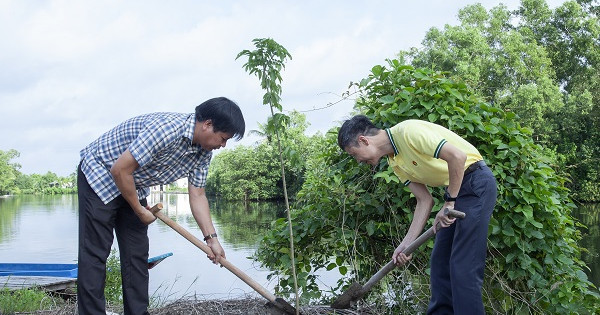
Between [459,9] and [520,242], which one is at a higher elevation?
[459,9]

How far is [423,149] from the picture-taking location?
2.99m

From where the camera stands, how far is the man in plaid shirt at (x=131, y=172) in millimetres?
3162

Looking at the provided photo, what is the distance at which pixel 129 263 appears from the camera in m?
3.59

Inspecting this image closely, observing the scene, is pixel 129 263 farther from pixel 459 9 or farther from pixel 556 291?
pixel 459 9

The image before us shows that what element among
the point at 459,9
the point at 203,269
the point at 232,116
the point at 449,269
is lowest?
the point at 203,269

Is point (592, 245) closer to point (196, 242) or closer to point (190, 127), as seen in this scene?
point (196, 242)

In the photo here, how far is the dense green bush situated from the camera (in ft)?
12.8

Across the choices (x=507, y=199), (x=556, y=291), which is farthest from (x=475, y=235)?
(x=556, y=291)

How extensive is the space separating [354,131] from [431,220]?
107 centimetres

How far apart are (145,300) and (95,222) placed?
2.16 ft

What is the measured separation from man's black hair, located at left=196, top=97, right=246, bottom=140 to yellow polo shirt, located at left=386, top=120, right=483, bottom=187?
0.79 m

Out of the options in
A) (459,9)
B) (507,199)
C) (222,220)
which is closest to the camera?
(507,199)

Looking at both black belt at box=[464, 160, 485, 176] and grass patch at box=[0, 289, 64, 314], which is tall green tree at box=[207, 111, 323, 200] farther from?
black belt at box=[464, 160, 485, 176]

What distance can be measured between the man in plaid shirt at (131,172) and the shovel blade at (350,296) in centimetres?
128
